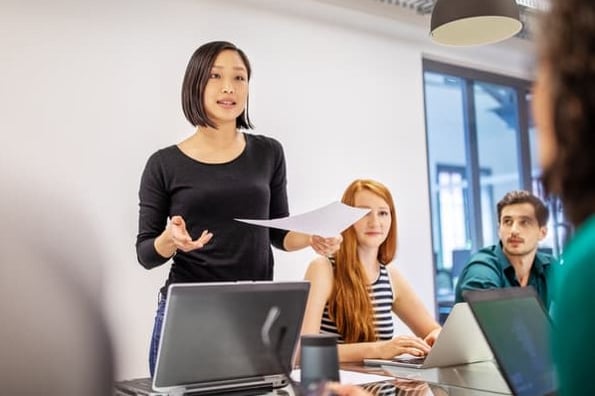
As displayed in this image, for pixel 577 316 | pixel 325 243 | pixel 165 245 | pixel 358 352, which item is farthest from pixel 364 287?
pixel 577 316

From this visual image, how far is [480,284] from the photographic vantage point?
2.09 metres

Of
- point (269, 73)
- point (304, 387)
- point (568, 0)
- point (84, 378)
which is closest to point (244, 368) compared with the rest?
point (304, 387)

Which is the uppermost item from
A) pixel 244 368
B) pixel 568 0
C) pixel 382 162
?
pixel 382 162

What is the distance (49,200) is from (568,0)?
7.10ft

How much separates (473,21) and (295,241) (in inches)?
38.5

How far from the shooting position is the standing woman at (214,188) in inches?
67.6

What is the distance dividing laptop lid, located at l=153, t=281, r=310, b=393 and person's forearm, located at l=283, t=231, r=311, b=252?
0.57 metres

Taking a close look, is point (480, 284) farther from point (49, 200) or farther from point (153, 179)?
point (49, 200)

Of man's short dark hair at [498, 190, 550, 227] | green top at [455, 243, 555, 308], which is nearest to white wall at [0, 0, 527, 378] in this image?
man's short dark hair at [498, 190, 550, 227]

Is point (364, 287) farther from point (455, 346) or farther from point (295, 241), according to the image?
point (455, 346)

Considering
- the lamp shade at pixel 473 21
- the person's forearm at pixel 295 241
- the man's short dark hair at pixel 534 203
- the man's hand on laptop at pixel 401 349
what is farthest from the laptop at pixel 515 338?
the man's short dark hair at pixel 534 203

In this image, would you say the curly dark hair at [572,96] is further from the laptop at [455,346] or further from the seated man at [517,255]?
the seated man at [517,255]

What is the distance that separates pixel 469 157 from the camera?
13.8ft

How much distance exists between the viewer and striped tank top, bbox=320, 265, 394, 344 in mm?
2061
